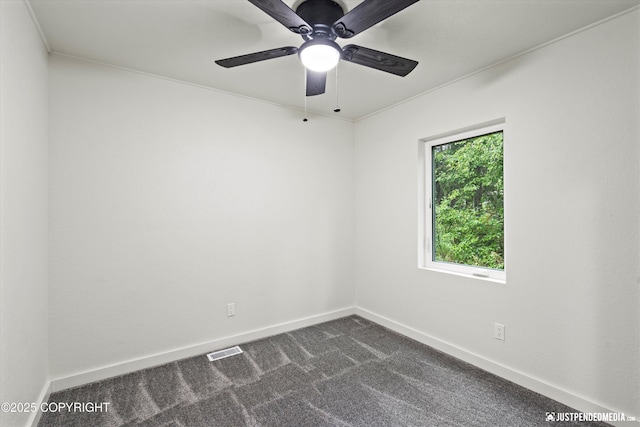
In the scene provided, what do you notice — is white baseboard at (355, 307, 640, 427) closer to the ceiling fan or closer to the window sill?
the window sill

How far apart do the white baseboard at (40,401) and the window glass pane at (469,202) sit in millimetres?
3076

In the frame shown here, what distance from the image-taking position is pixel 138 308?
2.31 metres

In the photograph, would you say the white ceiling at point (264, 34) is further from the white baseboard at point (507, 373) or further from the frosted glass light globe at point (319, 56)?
the white baseboard at point (507, 373)

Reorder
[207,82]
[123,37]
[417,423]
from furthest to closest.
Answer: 1. [207,82]
2. [123,37]
3. [417,423]

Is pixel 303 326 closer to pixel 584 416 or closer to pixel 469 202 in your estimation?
pixel 469 202

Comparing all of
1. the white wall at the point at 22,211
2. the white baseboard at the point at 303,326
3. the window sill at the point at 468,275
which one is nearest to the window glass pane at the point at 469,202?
the window sill at the point at 468,275

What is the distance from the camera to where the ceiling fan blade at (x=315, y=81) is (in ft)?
6.04

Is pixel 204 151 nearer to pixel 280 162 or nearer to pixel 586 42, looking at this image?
pixel 280 162

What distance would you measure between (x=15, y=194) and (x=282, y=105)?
218 cm

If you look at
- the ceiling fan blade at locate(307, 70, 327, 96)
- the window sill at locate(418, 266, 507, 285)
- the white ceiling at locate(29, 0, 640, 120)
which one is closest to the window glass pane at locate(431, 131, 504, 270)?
the window sill at locate(418, 266, 507, 285)

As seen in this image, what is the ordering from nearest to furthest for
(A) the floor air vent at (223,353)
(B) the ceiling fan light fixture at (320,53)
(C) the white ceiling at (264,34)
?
1. (B) the ceiling fan light fixture at (320,53)
2. (C) the white ceiling at (264,34)
3. (A) the floor air vent at (223,353)

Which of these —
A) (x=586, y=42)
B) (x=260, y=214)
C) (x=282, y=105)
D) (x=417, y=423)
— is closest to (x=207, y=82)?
(x=282, y=105)

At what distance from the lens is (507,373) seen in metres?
2.13

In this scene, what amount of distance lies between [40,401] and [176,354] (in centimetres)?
83
